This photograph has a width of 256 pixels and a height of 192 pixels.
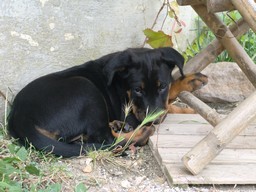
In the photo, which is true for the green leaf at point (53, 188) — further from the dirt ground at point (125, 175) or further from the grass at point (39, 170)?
the dirt ground at point (125, 175)

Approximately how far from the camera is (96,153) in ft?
10.9

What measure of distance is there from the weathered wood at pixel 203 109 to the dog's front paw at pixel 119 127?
0.48 metres

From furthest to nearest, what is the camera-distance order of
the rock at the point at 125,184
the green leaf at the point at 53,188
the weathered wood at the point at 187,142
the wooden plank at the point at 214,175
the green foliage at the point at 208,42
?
the green foliage at the point at 208,42, the weathered wood at the point at 187,142, the rock at the point at 125,184, the wooden plank at the point at 214,175, the green leaf at the point at 53,188

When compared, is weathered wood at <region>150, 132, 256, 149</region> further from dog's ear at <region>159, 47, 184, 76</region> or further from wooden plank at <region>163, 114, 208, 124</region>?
dog's ear at <region>159, 47, 184, 76</region>

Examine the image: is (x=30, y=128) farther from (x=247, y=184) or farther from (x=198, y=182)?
(x=247, y=184)

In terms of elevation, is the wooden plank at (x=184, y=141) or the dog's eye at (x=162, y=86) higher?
the dog's eye at (x=162, y=86)

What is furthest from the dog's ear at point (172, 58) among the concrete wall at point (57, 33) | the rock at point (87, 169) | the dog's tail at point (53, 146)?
the rock at point (87, 169)

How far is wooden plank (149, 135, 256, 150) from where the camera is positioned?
3420 millimetres

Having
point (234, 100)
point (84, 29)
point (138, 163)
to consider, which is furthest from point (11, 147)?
point (234, 100)

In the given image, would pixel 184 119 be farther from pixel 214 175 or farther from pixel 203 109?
pixel 214 175

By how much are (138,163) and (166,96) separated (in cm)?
65

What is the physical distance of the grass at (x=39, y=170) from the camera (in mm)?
2660

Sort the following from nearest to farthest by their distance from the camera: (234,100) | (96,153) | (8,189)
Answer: (8,189) → (96,153) → (234,100)

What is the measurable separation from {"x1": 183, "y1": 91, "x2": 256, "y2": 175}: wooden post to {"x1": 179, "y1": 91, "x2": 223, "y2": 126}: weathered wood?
0.40m
